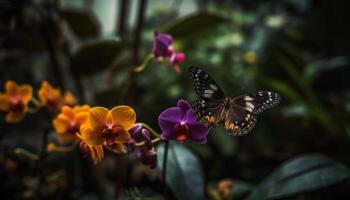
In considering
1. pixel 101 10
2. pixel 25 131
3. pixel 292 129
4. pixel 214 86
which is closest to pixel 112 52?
pixel 25 131

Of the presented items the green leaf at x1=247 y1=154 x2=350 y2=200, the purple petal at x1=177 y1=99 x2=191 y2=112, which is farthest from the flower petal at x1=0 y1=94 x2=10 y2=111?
the green leaf at x1=247 y1=154 x2=350 y2=200

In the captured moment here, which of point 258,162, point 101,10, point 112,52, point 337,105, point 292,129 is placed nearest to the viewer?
point 112,52

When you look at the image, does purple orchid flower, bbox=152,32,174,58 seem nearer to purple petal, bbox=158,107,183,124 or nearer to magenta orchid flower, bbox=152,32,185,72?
magenta orchid flower, bbox=152,32,185,72

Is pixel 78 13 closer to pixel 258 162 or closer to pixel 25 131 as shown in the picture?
pixel 25 131

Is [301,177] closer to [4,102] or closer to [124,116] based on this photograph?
[124,116]

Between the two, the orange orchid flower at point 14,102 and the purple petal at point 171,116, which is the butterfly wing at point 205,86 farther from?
the orange orchid flower at point 14,102

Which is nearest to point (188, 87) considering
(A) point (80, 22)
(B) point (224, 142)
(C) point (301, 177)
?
(B) point (224, 142)

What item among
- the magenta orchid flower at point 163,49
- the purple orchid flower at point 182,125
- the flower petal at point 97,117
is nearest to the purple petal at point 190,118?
the purple orchid flower at point 182,125
